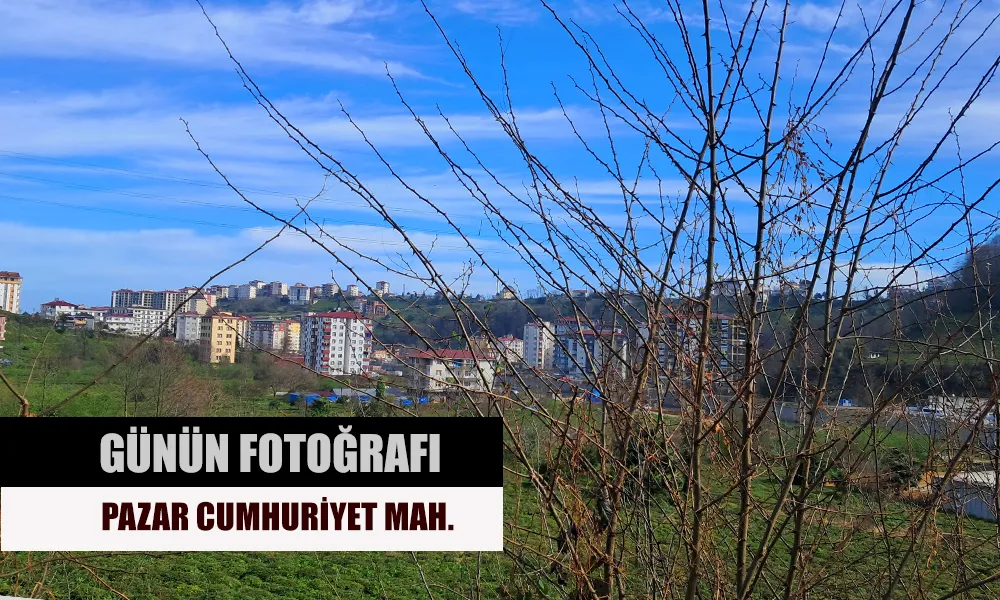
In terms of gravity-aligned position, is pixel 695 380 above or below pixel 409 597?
above

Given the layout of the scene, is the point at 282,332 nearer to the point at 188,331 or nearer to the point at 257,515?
the point at 188,331

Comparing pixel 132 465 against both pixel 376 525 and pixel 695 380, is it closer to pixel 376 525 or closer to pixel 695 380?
pixel 376 525

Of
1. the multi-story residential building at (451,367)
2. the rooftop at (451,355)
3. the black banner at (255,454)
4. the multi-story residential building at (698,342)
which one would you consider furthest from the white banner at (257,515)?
the multi-story residential building at (698,342)

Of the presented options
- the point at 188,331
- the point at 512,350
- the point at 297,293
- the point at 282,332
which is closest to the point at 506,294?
the point at 512,350

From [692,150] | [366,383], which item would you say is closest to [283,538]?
[366,383]

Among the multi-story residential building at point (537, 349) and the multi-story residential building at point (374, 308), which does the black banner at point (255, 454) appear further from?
the multi-story residential building at point (537, 349)
